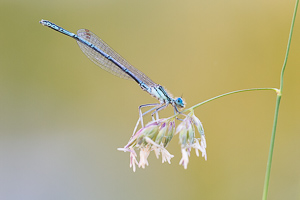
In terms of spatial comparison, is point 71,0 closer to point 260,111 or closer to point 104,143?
point 104,143

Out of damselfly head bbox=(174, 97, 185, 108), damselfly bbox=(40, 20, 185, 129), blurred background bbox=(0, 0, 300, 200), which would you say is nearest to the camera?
damselfly head bbox=(174, 97, 185, 108)

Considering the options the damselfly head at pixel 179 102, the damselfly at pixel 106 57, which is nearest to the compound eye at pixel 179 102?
the damselfly head at pixel 179 102

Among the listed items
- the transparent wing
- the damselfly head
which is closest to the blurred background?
the transparent wing

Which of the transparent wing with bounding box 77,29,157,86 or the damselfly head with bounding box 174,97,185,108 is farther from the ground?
the transparent wing with bounding box 77,29,157,86

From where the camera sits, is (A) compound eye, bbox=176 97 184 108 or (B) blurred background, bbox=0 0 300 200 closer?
(A) compound eye, bbox=176 97 184 108

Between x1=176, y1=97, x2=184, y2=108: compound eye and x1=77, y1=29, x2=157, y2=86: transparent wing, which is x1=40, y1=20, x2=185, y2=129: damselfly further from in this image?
x1=176, y1=97, x2=184, y2=108: compound eye

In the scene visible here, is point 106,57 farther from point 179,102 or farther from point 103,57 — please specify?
point 179,102

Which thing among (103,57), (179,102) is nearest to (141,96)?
(103,57)

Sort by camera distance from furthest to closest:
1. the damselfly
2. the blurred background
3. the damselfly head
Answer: the blurred background
the damselfly
the damselfly head

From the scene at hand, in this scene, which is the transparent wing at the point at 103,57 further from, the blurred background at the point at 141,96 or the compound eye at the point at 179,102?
the blurred background at the point at 141,96
